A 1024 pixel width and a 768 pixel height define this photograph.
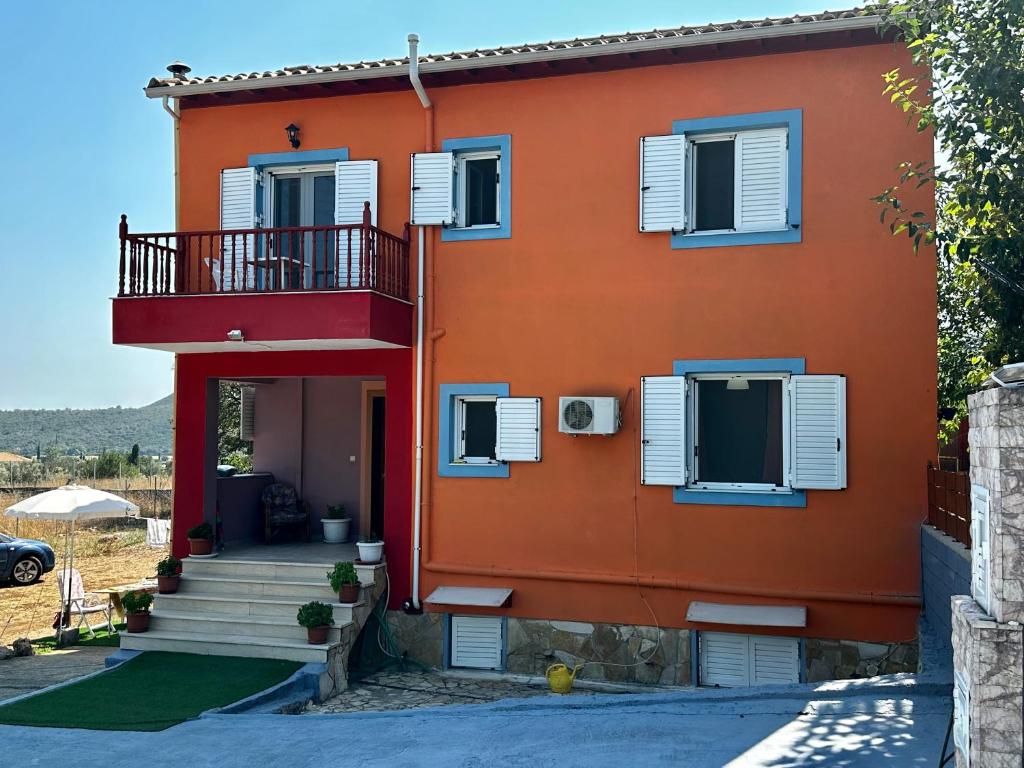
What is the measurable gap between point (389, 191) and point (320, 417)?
13.7ft

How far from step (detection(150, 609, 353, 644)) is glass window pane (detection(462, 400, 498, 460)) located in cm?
253

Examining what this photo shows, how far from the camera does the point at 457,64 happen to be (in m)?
11.0

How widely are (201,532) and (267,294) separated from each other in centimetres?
337

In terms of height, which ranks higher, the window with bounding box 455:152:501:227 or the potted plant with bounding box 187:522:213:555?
the window with bounding box 455:152:501:227

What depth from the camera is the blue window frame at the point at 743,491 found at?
1012 centimetres

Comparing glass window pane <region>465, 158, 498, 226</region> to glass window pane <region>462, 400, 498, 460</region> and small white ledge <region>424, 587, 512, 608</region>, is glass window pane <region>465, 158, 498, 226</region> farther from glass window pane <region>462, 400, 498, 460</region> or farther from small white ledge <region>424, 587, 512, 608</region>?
small white ledge <region>424, 587, 512, 608</region>

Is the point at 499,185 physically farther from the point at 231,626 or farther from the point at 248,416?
the point at 248,416

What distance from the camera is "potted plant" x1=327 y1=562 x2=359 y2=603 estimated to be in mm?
10922

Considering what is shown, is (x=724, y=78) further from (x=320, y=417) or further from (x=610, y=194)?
(x=320, y=417)

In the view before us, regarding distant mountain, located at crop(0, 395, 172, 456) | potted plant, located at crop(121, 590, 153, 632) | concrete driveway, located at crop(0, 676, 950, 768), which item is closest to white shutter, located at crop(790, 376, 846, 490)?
concrete driveway, located at crop(0, 676, 950, 768)

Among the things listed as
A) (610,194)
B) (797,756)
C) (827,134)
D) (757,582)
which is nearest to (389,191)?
(610,194)

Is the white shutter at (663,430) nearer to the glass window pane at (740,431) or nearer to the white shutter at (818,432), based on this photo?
the glass window pane at (740,431)

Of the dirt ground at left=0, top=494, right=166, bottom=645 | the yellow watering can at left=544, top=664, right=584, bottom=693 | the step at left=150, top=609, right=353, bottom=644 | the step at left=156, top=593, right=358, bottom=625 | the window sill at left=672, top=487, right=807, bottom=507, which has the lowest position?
the dirt ground at left=0, top=494, right=166, bottom=645

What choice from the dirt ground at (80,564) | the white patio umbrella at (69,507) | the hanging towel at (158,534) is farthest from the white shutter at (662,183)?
the hanging towel at (158,534)
